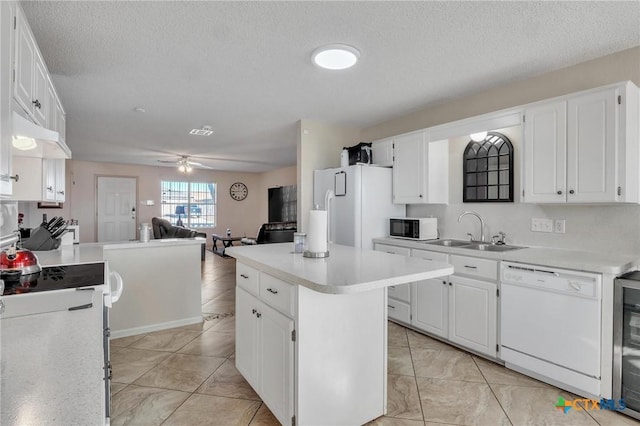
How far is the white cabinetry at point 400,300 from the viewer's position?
323 cm

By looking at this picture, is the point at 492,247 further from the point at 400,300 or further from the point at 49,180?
the point at 49,180

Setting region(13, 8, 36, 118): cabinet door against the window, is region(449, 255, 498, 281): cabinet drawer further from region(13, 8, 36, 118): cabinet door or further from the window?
the window

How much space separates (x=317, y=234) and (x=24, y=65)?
1843mm

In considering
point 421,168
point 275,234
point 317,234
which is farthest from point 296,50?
point 275,234

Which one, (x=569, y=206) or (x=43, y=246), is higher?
(x=569, y=206)

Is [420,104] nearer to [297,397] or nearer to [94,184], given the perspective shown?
[297,397]

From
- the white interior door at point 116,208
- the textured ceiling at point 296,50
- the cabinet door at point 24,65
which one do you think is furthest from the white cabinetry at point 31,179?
the white interior door at point 116,208

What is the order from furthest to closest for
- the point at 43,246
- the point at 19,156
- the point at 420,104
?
1. the point at 420,104
2. the point at 43,246
3. the point at 19,156

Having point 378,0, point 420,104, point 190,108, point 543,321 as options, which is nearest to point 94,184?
point 190,108

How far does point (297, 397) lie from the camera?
157 cm

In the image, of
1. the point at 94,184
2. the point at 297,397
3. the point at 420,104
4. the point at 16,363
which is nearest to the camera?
the point at 16,363

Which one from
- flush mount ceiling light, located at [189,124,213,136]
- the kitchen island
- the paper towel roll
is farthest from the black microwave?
flush mount ceiling light, located at [189,124,213,136]

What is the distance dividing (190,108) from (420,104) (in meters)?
2.57

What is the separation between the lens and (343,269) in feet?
5.29
